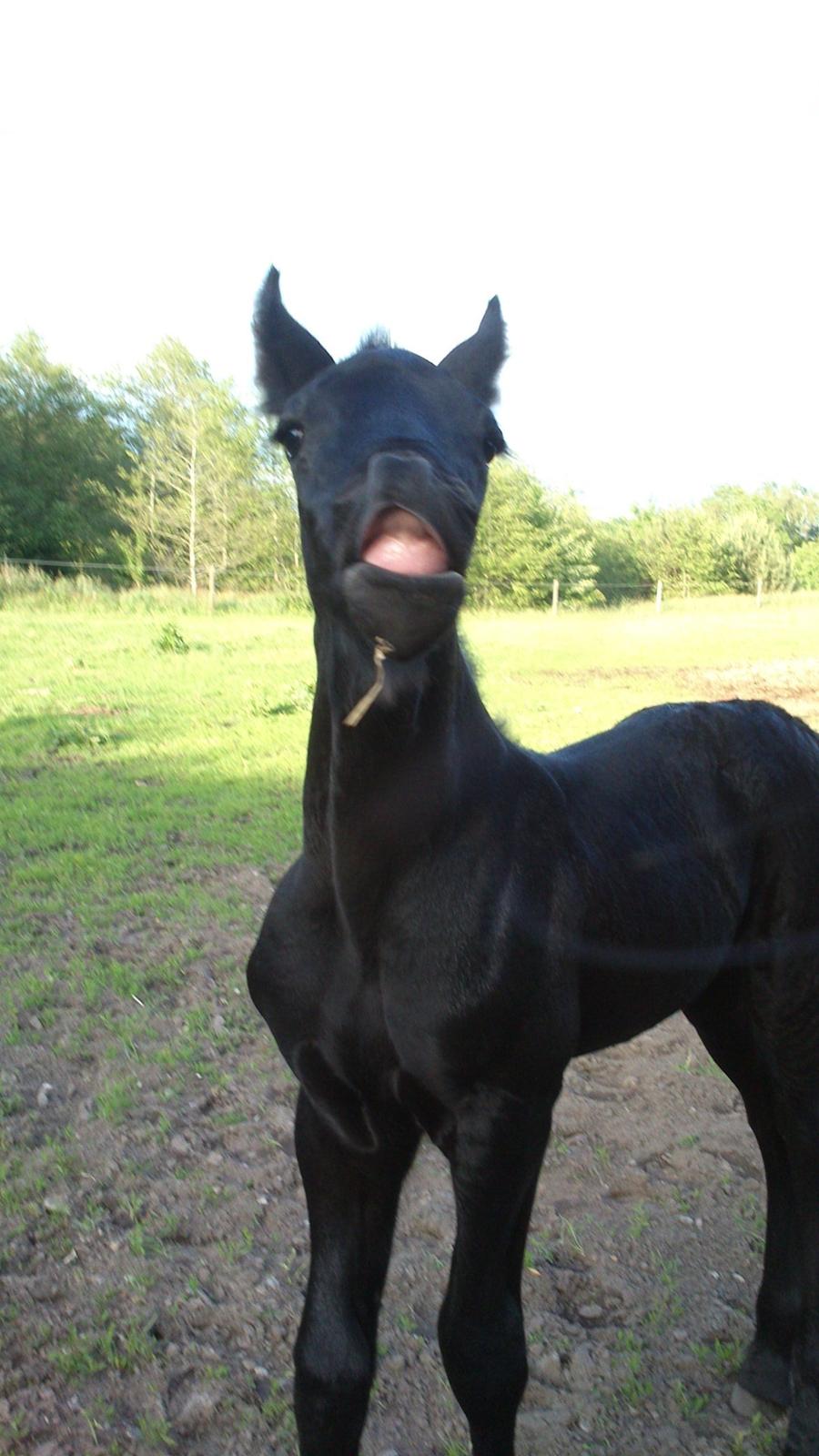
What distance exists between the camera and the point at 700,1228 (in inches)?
139

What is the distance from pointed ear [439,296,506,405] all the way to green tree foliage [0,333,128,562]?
40.1 m

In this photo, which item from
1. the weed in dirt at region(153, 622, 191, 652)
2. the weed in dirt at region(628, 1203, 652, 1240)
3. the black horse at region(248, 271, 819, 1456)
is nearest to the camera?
the black horse at region(248, 271, 819, 1456)

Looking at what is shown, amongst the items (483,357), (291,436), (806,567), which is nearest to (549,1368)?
(291,436)

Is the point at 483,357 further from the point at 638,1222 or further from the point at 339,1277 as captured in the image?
the point at 638,1222

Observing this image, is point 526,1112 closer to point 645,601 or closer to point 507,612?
point 507,612

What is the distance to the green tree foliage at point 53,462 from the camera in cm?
4166

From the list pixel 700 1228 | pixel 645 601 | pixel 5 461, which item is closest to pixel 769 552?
pixel 645 601

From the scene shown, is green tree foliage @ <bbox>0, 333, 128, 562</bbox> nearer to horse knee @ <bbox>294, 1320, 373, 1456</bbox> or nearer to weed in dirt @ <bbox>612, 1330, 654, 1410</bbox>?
weed in dirt @ <bbox>612, 1330, 654, 1410</bbox>

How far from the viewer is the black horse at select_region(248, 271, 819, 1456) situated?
1.93m

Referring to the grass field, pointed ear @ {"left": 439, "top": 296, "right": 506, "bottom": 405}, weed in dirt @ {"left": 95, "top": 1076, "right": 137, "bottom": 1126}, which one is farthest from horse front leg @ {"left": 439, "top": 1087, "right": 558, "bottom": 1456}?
weed in dirt @ {"left": 95, "top": 1076, "right": 137, "bottom": 1126}

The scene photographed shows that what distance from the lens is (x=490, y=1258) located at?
2188 millimetres

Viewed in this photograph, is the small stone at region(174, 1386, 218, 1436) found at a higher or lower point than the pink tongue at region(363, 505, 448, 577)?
lower

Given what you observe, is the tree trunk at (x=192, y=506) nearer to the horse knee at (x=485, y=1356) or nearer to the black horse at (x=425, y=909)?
the black horse at (x=425, y=909)

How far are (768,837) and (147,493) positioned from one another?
38160mm
